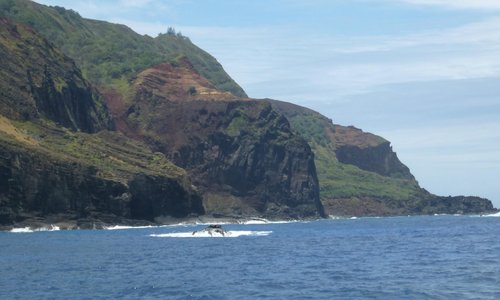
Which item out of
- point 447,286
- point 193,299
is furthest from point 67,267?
point 447,286

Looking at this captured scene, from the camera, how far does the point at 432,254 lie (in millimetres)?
101438

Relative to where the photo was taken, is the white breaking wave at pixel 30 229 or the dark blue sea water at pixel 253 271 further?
the white breaking wave at pixel 30 229

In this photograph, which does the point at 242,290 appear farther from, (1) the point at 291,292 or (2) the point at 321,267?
(2) the point at 321,267

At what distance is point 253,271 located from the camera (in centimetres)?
8400

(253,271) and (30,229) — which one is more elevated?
(253,271)

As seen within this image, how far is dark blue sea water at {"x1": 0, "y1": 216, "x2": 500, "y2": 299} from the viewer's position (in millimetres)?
66812

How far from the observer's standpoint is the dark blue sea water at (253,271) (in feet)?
219

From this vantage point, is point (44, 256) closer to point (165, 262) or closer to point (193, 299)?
point (165, 262)

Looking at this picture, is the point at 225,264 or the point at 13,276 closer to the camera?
the point at 13,276

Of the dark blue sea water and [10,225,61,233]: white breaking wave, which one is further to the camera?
[10,225,61,233]: white breaking wave

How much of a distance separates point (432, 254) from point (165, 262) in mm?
29576

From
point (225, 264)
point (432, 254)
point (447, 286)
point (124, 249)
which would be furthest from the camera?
point (124, 249)

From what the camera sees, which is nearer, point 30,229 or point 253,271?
point 253,271

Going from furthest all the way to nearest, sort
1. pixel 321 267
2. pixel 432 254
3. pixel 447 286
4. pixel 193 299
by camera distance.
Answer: pixel 432 254 → pixel 321 267 → pixel 447 286 → pixel 193 299
